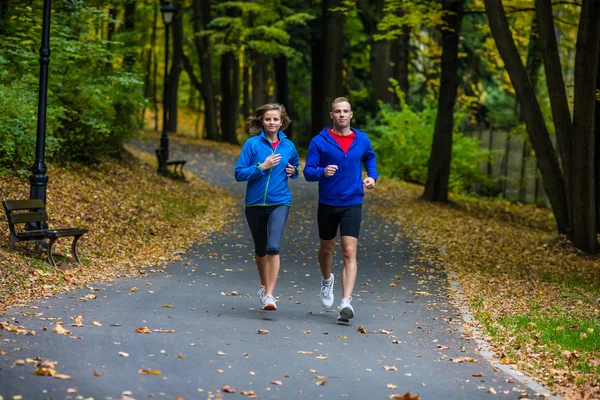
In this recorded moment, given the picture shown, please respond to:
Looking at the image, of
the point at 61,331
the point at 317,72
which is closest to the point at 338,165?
the point at 61,331

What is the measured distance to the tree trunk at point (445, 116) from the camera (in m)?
23.1

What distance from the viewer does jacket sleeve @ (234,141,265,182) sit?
28.6 feet

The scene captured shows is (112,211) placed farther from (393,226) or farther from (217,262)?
(393,226)

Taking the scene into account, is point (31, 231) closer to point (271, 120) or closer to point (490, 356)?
point (271, 120)

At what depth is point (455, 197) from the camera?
27953 mm

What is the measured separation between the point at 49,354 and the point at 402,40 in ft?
90.2

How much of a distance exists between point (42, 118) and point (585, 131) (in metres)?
8.76

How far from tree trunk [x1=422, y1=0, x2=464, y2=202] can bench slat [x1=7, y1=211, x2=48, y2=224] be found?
43.7 feet

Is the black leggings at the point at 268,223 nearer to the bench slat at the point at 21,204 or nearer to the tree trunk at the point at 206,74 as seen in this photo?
the bench slat at the point at 21,204

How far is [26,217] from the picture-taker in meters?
11.8

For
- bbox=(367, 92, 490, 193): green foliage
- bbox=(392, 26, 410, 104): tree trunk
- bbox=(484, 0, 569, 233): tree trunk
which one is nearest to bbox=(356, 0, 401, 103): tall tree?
bbox=(392, 26, 410, 104): tree trunk

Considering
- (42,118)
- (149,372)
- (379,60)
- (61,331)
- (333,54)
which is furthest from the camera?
(333,54)

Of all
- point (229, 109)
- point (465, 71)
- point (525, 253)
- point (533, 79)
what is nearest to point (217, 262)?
point (525, 253)

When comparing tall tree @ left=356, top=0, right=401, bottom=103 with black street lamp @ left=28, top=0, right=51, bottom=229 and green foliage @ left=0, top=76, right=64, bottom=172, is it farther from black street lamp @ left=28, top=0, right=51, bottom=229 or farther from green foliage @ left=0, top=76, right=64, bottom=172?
black street lamp @ left=28, top=0, right=51, bottom=229
